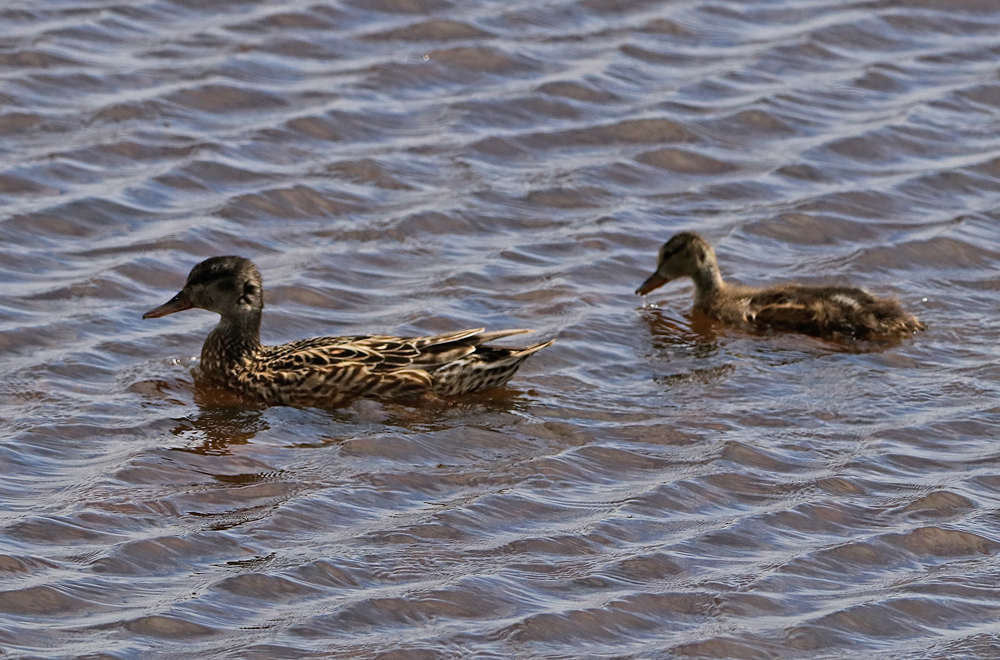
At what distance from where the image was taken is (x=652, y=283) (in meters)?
10.1

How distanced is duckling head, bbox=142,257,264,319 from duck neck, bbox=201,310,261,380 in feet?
0.11

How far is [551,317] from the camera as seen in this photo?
9.57 metres

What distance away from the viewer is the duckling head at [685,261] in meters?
9.97

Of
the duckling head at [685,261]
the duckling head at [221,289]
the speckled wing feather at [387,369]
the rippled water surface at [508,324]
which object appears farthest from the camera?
the duckling head at [685,261]

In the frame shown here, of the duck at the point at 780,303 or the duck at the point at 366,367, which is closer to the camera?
the duck at the point at 366,367

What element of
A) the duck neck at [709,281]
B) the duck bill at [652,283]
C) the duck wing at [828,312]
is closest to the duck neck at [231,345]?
the duck bill at [652,283]

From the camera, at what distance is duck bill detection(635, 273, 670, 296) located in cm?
1004

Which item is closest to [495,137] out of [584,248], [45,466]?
[584,248]

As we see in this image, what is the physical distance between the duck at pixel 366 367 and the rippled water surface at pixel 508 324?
11 centimetres

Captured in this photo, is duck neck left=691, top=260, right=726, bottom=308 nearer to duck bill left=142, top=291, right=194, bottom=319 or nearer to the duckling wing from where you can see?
the duckling wing

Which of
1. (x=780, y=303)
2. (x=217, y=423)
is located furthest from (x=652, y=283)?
(x=217, y=423)

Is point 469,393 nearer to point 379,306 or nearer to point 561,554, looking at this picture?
point 379,306

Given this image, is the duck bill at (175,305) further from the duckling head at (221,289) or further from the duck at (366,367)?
the duck at (366,367)

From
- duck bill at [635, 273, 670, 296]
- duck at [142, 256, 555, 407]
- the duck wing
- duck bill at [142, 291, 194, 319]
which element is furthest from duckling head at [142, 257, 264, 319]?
the duck wing
